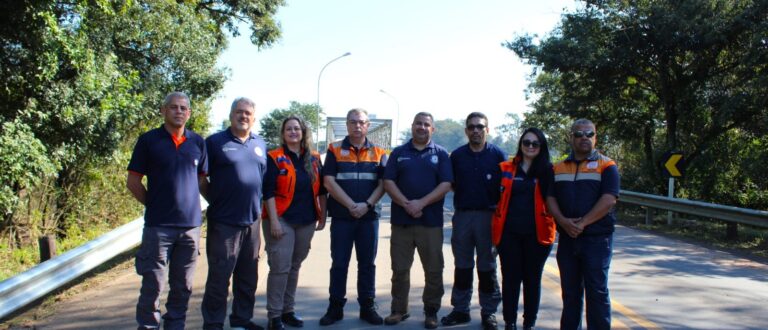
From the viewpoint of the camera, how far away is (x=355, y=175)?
5.56 meters

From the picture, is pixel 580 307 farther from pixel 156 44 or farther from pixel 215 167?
pixel 156 44

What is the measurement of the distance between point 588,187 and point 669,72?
14.2 meters

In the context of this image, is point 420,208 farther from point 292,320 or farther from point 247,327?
point 247,327

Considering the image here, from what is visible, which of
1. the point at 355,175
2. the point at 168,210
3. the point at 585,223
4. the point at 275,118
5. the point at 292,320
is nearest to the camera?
the point at 168,210

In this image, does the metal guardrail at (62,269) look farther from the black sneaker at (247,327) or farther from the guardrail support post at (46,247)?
the black sneaker at (247,327)

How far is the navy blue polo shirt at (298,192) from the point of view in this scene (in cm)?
532

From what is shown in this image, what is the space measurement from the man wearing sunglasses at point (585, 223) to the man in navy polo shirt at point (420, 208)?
3.33 feet

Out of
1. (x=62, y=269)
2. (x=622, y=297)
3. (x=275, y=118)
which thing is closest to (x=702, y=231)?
(x=622, y=297)

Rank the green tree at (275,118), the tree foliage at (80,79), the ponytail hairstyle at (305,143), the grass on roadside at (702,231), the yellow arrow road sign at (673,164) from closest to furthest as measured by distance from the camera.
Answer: the ponytail hairstyle at (305,143)
the tree foliage at (80,79)
the grass on roadside at (702,231)
the yellow arrow road sign at (673,164)
the green tree at (275,118)

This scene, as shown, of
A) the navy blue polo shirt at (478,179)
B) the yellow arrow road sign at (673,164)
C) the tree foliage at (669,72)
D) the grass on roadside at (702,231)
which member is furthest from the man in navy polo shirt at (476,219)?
the tree foliage at (669,72)

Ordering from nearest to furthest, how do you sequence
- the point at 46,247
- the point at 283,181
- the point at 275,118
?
the point at 283,181
the point at 46,247
the point at 275,118

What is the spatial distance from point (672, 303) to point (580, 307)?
6.48 feet

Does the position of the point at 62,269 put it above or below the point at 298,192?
below

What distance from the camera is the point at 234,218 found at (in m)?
4.91
